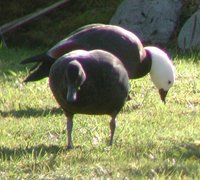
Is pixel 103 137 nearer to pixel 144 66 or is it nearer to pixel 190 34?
pixel 144 66

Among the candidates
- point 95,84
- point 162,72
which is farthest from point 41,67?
point 95,84

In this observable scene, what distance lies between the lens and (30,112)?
27.4ft

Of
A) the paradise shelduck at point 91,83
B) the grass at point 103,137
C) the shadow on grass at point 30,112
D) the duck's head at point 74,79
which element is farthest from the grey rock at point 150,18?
the duck's head at point 74,79

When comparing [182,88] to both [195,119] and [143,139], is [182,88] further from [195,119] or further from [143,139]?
[143,139]

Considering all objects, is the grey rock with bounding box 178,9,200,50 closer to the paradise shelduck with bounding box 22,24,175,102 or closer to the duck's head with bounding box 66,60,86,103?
the paradise shelduck with bounding box 22,24,175,102

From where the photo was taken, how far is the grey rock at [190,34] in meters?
12.3

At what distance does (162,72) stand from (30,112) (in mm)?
1540

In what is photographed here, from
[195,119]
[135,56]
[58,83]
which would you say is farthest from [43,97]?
[58,83]

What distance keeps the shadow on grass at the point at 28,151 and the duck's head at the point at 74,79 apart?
1.85 feet

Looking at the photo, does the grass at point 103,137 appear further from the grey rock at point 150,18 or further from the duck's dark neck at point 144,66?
the grey rock at point 150,18

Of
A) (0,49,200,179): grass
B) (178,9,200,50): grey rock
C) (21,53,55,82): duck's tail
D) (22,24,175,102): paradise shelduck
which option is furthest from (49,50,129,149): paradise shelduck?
(178,9,200,50): grey rock

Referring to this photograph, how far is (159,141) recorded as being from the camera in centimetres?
702

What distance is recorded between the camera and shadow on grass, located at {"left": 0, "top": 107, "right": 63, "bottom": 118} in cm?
822

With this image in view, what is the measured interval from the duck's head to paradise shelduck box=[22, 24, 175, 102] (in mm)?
2055
